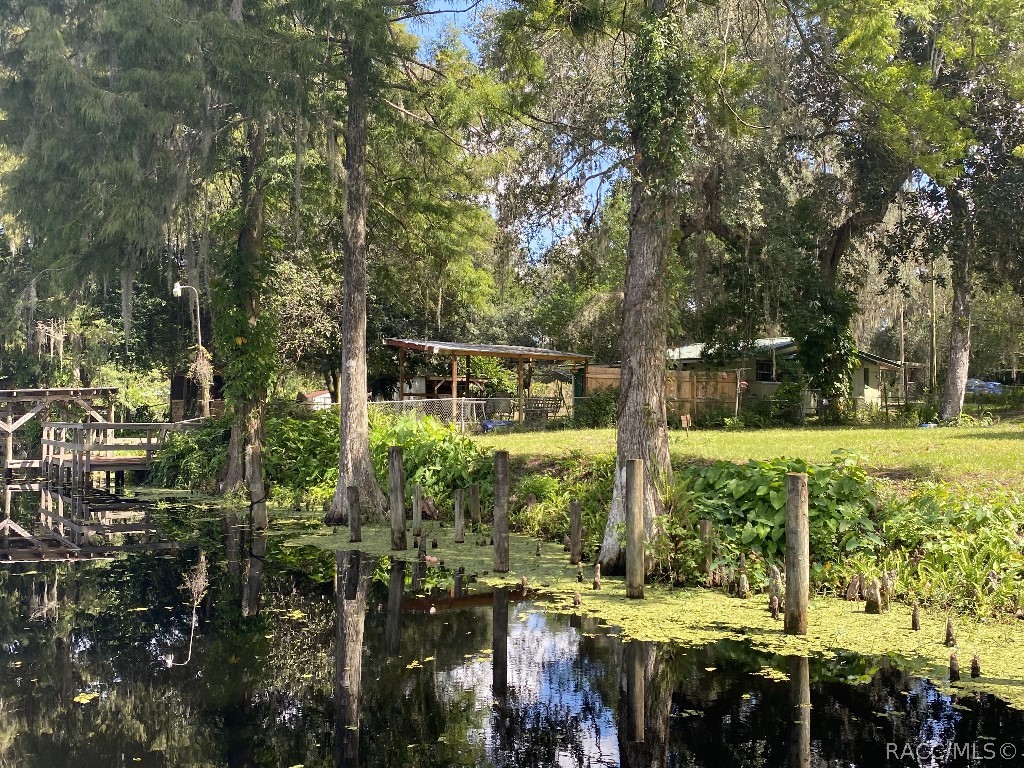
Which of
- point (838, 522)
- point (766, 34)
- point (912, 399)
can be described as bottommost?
point (838, 522)

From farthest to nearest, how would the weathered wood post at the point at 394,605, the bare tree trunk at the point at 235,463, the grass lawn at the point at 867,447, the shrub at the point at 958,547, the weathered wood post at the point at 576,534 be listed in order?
the bare tree trunk at the point at 235,463
the grass lawn at the point at 867,447
the weathered wood post at the point at 576,534
the shrub at the point at 958,547
the weathered wood post at the point at 394,605

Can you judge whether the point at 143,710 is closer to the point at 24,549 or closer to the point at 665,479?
the point at 665,479

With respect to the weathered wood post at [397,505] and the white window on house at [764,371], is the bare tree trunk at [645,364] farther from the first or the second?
the white window on house at [764,371]

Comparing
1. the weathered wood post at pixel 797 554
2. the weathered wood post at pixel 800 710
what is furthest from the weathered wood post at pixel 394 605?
the weathered wood post at pixel 797 554

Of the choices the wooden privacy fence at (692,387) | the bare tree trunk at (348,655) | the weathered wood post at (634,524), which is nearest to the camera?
the bare tree trunk at (348,655)

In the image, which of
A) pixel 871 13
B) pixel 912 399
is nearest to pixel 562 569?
pixel 871 13

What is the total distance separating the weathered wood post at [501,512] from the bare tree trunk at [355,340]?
19.3ft

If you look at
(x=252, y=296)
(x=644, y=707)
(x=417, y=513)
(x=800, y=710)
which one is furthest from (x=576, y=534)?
(x=252, y=296)

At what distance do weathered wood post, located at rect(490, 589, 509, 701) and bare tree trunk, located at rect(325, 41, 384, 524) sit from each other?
22.9 ft

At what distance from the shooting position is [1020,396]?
44656 mm

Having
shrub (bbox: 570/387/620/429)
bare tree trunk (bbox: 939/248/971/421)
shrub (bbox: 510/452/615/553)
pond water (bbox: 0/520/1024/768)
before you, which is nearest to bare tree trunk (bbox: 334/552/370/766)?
pond water (bbox: 0/520/1024/768)

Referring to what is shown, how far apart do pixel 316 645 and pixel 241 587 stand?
3814 millimetres

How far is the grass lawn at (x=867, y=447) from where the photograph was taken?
1522 centimetres

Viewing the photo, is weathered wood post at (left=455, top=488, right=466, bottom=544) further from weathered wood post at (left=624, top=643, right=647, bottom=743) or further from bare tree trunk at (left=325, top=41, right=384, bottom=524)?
weathered wood post at (left=624, top=643, right=647, bottom=743)
